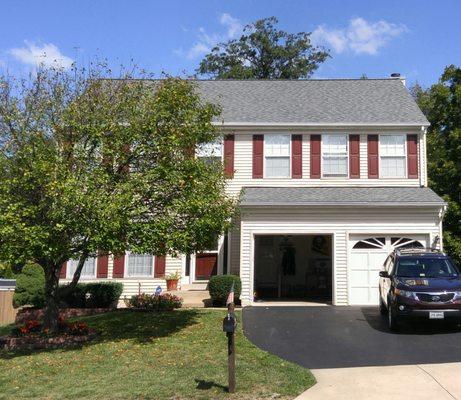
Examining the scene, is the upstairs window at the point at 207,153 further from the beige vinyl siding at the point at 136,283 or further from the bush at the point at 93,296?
the bush at the point at 93,296

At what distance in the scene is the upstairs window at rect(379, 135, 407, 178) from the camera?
1941cm

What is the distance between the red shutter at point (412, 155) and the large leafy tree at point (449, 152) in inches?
179

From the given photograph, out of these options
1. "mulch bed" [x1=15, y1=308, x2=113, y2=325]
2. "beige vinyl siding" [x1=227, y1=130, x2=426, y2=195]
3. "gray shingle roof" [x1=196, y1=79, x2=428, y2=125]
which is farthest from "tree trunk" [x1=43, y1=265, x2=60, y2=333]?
"gray shingle roof" [x1=196, y1=79, x2=428, y2=125]

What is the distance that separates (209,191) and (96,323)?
528 centimetres

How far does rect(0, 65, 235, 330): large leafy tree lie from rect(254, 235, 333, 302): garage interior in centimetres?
912

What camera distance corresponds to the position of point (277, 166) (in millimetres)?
19750

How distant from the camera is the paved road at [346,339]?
366 inches

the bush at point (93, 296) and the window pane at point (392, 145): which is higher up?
the window pane at point (392, 145)

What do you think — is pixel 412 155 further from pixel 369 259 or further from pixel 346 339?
pixel 346 339

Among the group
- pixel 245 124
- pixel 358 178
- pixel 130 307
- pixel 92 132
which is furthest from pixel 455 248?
pixel 92 132

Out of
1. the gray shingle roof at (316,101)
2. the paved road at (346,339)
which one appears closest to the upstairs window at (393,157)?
the gray shingle roof at (316,101)

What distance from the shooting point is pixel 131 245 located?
10.7 m

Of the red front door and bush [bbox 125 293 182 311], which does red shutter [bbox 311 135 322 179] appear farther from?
bush [bbox 125 293 182 311]

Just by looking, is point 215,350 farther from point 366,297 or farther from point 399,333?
point 366,297
